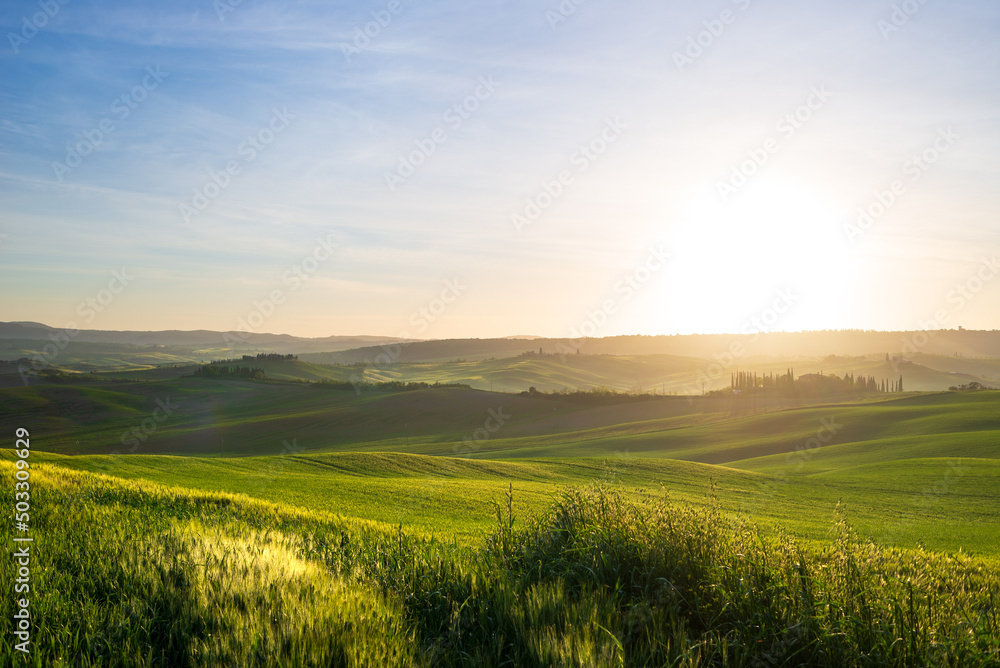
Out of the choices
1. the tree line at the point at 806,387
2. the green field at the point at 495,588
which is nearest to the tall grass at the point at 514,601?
the green field at the point at 495,588

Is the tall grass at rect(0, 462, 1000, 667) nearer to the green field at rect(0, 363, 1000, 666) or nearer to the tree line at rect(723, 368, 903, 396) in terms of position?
the green field at rect(0, 363, 1000, 666)

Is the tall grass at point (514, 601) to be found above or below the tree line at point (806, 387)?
above

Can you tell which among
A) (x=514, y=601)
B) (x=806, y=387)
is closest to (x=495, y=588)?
(x=514, y=601)

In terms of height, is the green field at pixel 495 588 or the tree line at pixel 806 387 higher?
the green field at pixel 495 588

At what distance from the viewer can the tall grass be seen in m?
3.94

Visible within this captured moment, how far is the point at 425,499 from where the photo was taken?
20594 millimetres

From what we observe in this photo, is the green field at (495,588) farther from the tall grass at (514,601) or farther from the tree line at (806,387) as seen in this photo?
the tree line at (806,387)

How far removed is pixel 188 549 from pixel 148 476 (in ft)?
60.8

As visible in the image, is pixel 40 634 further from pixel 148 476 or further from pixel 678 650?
pixel 148 476

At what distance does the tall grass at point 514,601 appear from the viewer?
155 inches

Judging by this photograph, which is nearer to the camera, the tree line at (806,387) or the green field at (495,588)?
the green field at (495,588)

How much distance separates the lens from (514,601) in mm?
4828

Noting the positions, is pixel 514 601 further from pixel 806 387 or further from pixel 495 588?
pixel 806 387

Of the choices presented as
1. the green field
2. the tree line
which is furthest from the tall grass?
the tree line
